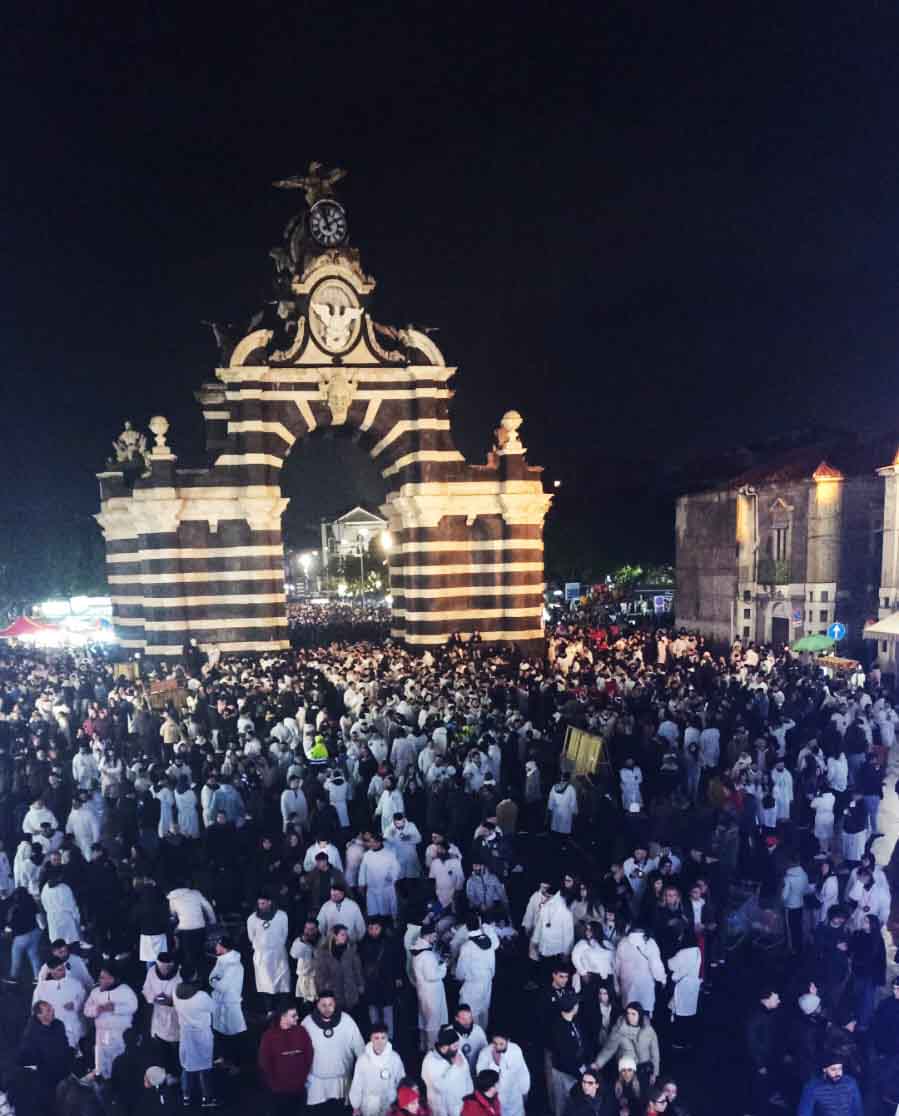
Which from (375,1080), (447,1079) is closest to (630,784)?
(447,1079)

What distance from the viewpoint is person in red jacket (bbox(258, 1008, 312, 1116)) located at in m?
6.93

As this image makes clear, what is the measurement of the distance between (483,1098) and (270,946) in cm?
347

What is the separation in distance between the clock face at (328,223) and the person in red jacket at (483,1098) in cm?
2753

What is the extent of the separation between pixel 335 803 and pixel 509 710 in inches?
209

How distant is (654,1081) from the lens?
6734mm

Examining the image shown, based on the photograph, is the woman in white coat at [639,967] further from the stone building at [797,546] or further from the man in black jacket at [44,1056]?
the stone building at [797,546]

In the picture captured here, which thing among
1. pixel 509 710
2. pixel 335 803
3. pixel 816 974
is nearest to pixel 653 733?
pixel 509 710

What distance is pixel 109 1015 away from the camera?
303 inches

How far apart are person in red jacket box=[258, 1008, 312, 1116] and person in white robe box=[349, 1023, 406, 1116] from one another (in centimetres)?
59

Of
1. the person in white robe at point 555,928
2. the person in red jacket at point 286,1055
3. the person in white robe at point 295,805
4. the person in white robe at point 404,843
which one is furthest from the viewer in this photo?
the person in white robe at point 295,805

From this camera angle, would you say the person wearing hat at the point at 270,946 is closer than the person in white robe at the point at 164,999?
No

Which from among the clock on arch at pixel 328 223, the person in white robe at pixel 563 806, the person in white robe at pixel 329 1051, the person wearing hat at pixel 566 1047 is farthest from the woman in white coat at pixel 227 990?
the clock on arch at pixel 328 223

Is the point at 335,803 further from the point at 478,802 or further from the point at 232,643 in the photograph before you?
the point at 232,643

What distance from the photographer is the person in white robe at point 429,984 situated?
321 inches
